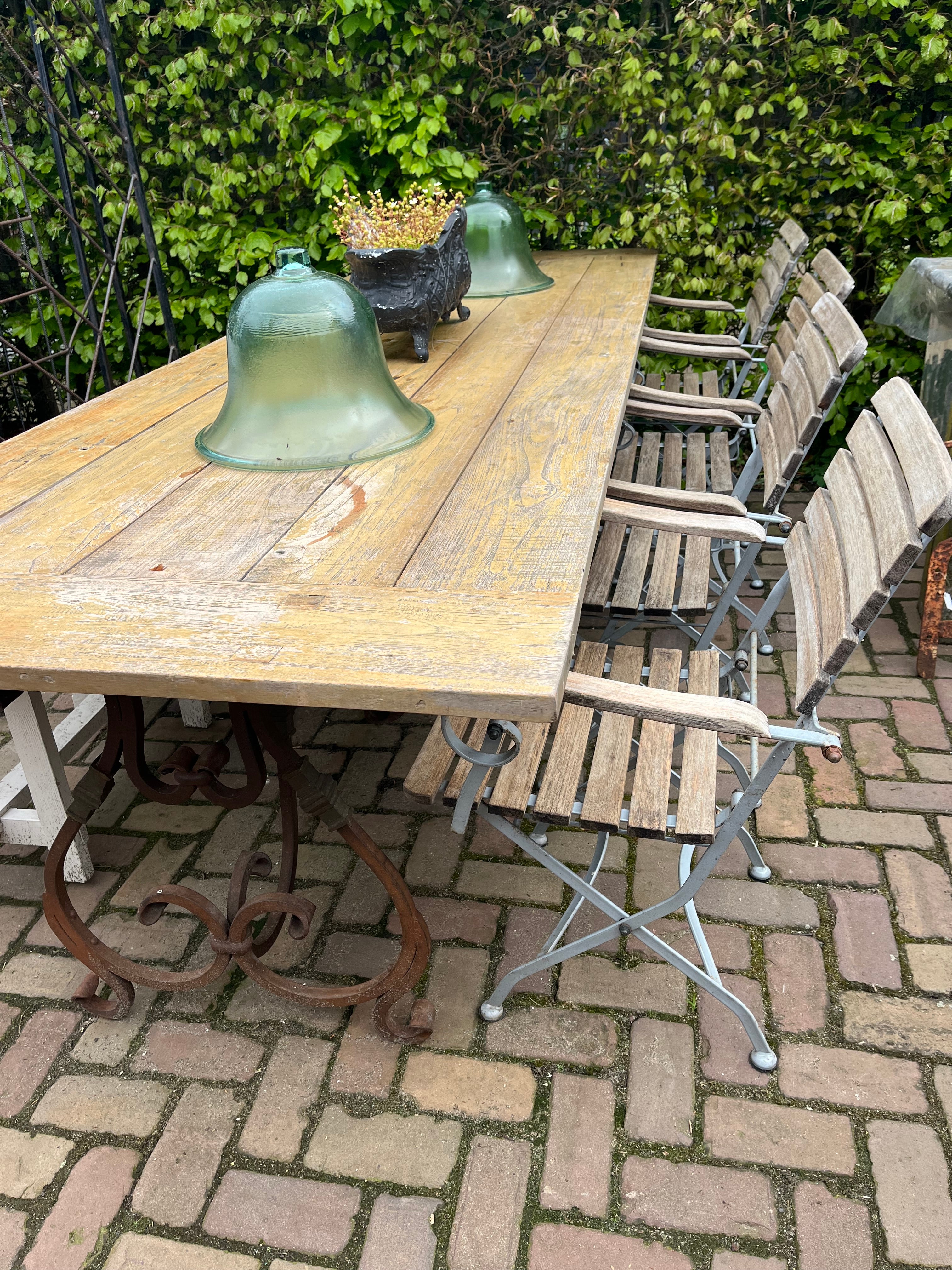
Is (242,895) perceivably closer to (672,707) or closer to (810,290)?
(672,707)

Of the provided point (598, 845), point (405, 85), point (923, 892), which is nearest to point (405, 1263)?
point (598, 845)

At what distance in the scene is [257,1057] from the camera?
1870 millimetres

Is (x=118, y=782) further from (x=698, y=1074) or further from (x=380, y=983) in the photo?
(x=698, y=1074)

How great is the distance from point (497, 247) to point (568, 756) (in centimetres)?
230

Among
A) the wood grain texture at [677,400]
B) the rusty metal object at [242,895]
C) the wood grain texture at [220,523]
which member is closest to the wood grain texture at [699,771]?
the rusty metal object at [242,895]

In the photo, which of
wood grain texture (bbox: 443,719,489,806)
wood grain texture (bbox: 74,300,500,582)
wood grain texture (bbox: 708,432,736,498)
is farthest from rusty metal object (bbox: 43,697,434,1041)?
wood grain texture (bbox: 708,432,736,498)

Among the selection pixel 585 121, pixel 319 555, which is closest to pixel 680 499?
pixel 319 555

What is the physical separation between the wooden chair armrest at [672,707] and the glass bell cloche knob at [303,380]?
810mm

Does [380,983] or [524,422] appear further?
[524,422]

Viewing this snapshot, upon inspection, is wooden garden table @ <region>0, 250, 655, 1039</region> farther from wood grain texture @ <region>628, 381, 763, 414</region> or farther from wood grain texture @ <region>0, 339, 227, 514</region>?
wood grain texture @ <region>628, 381, 763, 414</region>

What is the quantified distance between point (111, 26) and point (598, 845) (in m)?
4.31

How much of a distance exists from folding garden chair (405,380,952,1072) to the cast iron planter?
1.16m

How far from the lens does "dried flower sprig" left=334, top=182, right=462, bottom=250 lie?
2750 millimetres

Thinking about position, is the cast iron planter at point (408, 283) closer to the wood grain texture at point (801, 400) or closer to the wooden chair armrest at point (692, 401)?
the wooden chair armrest at point (692, 401)
